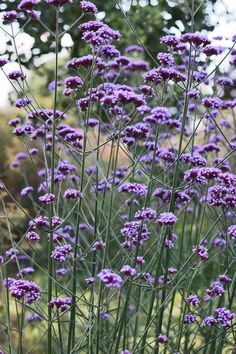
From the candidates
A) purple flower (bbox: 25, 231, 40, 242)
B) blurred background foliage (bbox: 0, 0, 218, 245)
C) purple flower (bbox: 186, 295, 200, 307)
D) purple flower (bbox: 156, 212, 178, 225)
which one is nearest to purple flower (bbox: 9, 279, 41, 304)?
purple flower (bbox: 25, 231, 40, 242)

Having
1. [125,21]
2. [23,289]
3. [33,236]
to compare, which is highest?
[125,21]

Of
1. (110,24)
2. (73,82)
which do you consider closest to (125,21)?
(110,24)

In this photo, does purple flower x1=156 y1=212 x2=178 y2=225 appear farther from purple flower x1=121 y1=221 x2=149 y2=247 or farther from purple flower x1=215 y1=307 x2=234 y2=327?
purple flower x1=215 y1=307 x2=234 y2=327

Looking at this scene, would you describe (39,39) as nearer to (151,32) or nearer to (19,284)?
(151,32)

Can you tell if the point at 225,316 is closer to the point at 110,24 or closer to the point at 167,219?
the point at 167,219

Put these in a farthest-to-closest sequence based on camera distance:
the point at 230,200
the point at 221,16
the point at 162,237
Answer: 1. the point at 221,16
2. the point at 162,237
3. the point at 230,200

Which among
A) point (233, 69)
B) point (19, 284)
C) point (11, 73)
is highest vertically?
point (233, 69)

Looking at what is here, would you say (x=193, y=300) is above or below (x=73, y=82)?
below

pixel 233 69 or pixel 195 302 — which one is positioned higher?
pixel 233 69

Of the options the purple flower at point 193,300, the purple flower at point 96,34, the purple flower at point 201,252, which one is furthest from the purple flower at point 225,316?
the purple flower at point 96,34

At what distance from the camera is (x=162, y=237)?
2.74 metres

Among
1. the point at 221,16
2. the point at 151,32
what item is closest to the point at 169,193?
the point at 221,16

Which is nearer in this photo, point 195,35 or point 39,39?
point 195,35

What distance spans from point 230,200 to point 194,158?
0.30 m
